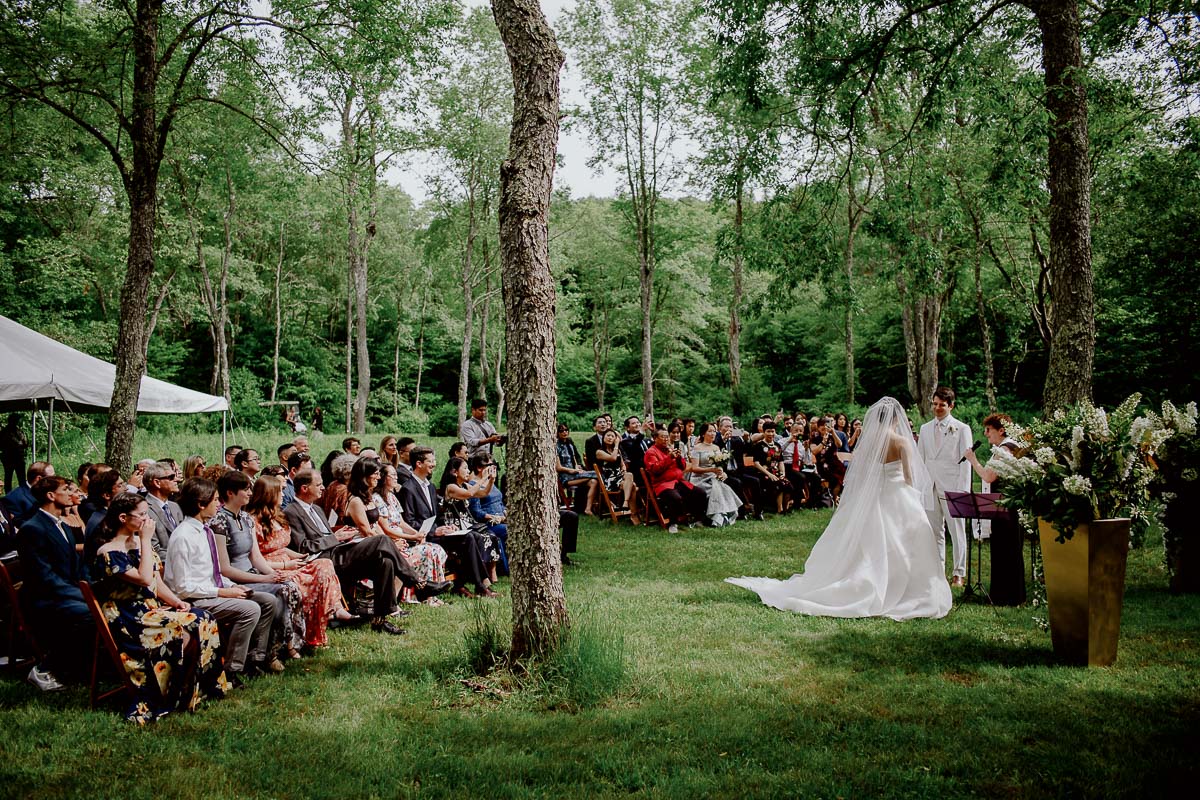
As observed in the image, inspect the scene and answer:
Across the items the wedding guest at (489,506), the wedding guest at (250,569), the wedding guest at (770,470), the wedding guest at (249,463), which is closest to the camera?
the wedding guest at (250,569)

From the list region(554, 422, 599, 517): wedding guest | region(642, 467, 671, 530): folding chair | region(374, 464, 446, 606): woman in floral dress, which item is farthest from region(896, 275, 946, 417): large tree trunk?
region(374, 464, 446, 606): woman in floral dress

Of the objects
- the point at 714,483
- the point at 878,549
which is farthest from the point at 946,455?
the point at 714,483

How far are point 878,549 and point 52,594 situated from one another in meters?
6.43

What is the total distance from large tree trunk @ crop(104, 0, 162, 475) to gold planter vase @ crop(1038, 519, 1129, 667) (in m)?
9.33

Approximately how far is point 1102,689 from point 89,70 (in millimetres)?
12581

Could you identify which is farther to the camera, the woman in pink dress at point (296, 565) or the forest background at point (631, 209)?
the forest background at point (631, 209)

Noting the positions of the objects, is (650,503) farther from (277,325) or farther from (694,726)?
(277,325)

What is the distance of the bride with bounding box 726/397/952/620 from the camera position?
6.79m

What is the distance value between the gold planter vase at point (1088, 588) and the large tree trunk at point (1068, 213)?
3.32m

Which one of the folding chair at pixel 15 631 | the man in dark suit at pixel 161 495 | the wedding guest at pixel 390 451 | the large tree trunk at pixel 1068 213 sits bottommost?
the folding chair at pixel 15 631

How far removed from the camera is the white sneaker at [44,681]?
4.84 meters

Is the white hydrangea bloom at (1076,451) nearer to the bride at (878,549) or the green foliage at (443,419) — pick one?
the bride at (878,549)

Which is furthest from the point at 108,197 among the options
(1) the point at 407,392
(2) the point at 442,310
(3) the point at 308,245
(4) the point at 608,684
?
(4) the point at 608,684

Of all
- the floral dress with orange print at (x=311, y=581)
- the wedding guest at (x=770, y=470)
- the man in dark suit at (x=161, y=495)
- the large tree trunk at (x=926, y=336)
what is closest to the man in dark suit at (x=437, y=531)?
the floral dress with orange print at (x=311, y=581)
